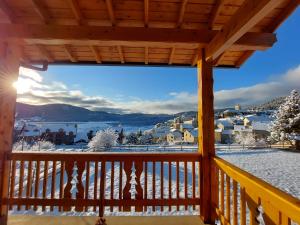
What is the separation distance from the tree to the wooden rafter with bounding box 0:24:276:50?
77.8ft

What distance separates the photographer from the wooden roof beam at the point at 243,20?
6.81 feet

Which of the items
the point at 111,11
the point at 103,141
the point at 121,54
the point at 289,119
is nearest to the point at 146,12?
the point at 111,11

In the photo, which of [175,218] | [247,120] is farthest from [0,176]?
[247,120]

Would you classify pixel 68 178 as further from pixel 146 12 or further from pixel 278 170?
pixel 278 170

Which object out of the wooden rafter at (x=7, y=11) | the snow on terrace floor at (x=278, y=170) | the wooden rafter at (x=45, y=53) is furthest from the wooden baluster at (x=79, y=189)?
the snow on terrace floor at (x=278, y=170)

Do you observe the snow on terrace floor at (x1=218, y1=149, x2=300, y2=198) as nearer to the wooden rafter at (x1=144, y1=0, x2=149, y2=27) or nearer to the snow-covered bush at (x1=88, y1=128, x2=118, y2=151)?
the wooden rafter at (x1=144, y1=0, x2=149, y2=27)

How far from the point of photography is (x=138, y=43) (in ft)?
11.4

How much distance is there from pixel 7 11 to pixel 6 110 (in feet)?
4.12

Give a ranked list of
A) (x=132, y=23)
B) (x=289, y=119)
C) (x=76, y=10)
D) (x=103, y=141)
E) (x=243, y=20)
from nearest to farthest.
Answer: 1. (x=243, y=20)
2. (x=76, y=10)
3. (x=132, y=23)
4. (x=289, y=119)
5. (x=103, y=141)

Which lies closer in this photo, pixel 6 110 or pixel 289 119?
pixel 6 110

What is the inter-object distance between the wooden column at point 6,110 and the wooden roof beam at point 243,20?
2.71 m

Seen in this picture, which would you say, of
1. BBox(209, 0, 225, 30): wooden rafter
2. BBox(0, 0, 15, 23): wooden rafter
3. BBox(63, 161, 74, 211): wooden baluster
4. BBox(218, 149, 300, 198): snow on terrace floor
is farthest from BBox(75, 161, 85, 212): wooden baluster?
BBox(218, 149, 300, 198): snow on terrace floor

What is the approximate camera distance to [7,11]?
3.24 metres

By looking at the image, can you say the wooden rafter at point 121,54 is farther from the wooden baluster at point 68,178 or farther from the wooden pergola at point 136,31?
the wooden baluster at point 68,178
